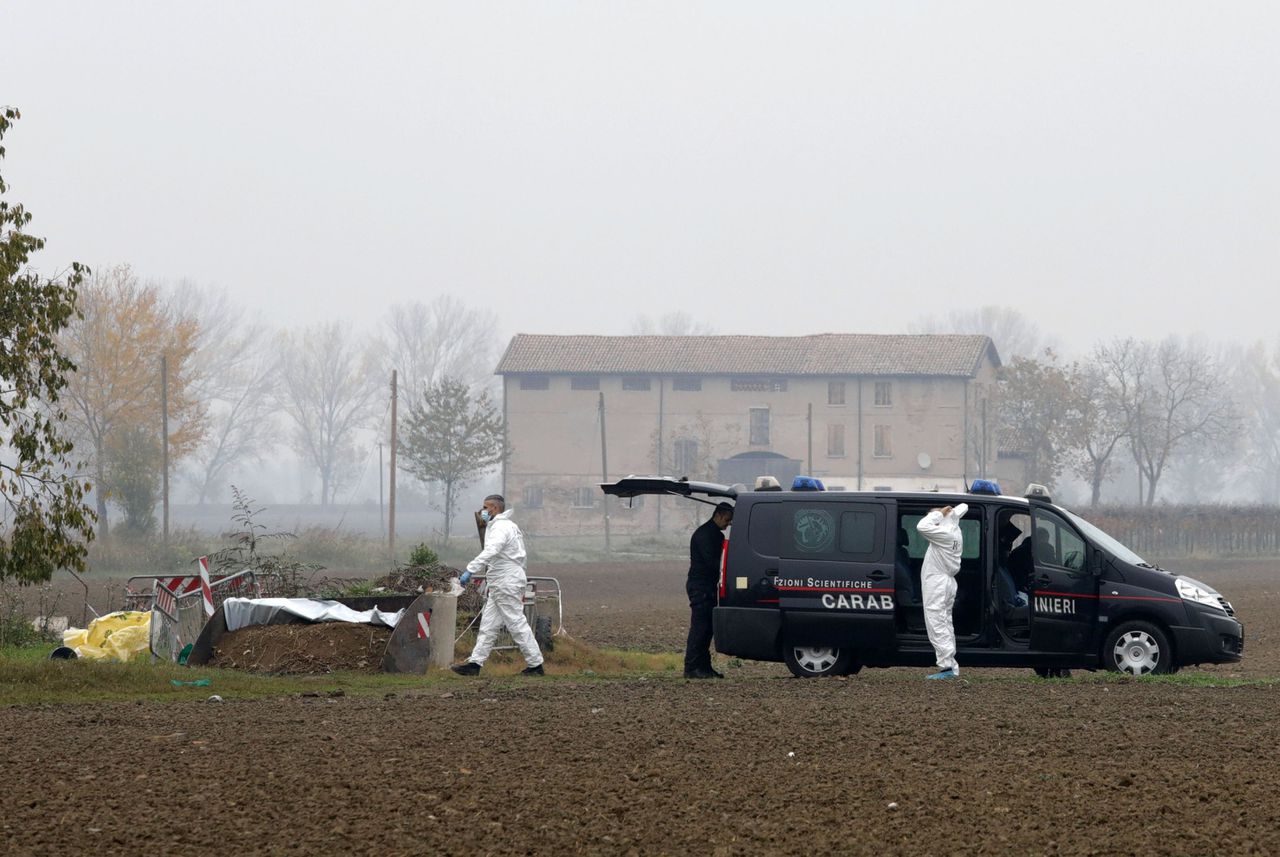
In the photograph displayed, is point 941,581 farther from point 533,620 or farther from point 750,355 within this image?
point 750,355

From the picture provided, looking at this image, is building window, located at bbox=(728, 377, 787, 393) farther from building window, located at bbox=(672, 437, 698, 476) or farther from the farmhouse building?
building window, located at bbox=(672, 437, 698, 476)

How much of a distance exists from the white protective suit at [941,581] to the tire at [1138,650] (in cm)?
147

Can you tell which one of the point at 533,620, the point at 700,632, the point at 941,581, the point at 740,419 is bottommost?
the point at 533,620

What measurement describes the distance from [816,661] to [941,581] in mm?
1532

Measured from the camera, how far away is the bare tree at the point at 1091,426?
277 feet

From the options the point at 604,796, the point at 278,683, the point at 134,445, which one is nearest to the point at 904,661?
the point at 278,683

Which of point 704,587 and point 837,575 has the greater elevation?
point 837,575

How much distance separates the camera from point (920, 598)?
1595cm

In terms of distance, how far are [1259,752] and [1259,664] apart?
29.7 ft

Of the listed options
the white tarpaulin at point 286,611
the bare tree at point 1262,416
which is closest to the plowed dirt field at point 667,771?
the white tarpaulin at point 286,611

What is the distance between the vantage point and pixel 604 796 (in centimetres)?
884

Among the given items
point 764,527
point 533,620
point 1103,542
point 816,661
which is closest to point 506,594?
point 533,620

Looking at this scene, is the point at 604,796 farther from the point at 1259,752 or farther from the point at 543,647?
the point at 543,647

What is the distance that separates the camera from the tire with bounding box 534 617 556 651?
61.2 ft
